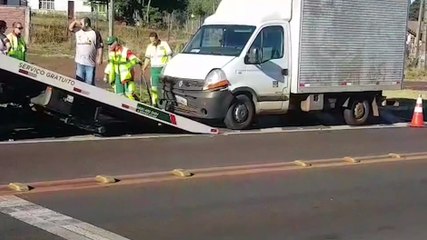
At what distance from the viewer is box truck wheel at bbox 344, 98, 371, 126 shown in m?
18.3

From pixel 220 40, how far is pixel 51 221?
935 centimetres

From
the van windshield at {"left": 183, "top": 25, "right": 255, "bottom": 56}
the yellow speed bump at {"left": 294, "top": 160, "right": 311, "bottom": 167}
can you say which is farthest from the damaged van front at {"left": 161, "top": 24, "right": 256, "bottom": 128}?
the yellow speed bump at {"left": 294, "top": 160, "right": 311, "bottom": 167}

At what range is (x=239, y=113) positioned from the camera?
15.9m

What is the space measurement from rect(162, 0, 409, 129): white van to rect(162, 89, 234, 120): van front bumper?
0.02m

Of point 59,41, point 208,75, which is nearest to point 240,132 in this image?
point 208,75

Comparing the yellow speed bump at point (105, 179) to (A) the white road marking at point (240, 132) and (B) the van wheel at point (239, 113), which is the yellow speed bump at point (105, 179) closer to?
(A) the white road marking at point (240, 132)

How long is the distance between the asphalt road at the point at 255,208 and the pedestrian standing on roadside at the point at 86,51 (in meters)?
6.55

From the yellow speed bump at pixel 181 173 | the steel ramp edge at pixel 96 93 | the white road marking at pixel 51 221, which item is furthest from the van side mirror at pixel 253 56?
the white road marking at pixel 51 221

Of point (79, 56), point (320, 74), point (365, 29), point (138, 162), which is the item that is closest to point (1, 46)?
point (79, 56)

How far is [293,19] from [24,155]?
7.17m

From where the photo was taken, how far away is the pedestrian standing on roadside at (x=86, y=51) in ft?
53.1

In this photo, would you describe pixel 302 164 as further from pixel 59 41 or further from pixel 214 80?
pixel 59 41

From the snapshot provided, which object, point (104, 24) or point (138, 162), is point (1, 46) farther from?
point (104, 24)

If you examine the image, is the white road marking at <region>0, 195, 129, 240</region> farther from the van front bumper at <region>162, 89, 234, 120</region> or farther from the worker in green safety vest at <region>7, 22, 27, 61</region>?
the worker in green safety vest at <region>7, 22, 27, 61</region>
